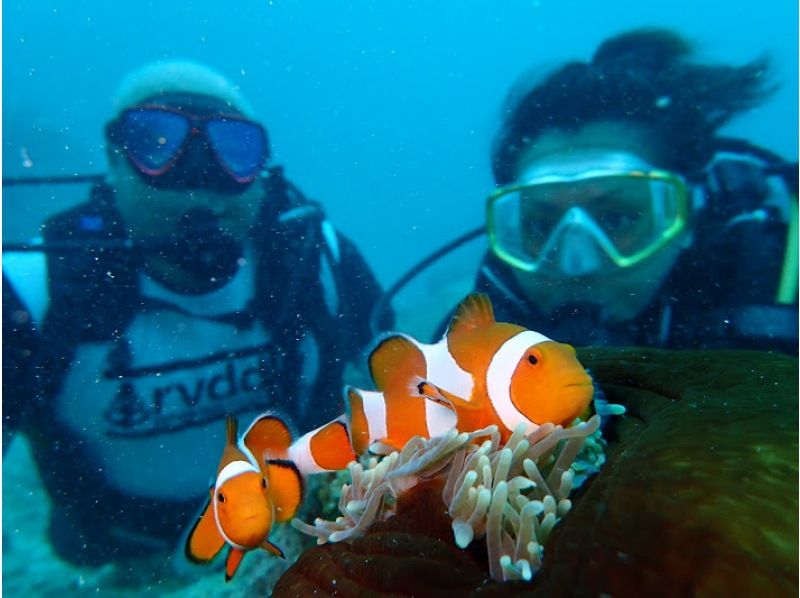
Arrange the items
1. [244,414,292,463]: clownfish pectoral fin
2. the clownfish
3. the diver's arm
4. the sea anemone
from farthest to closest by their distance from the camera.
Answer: the diver's arm
[244,414,292,463]: clownfish pectoral fin
the clownfish
the sea anemone

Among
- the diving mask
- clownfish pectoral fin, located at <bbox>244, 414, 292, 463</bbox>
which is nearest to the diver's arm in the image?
the diving mask

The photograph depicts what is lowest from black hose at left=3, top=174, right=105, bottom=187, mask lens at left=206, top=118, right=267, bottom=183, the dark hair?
black hose at left=3, top=174, right=105, bottom=187

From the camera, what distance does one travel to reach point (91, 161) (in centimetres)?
1916

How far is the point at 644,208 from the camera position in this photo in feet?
9.32

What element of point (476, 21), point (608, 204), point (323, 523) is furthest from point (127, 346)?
point (476, 21)

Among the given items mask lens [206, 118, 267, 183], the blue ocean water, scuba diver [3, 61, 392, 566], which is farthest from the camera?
the blue ocean water

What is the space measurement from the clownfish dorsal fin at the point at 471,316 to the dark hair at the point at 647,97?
6.16 feet

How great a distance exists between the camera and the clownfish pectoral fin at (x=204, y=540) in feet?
4.23

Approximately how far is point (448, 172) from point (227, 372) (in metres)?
32.4

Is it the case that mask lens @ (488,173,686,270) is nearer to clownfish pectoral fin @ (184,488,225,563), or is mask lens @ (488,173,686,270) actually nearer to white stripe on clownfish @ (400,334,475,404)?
white stripe on clownfish @ (400,334,475,404)

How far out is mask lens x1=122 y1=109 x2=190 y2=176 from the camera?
3162mm

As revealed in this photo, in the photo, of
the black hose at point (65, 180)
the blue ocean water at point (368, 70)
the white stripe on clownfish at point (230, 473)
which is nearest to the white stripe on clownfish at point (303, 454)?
the white stripe on clownfish at point (230, 473)

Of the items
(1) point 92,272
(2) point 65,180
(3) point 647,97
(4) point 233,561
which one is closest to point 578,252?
(3) point 647,97

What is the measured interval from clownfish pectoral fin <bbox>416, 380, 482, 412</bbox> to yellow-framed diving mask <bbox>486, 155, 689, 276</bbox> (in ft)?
5.55
